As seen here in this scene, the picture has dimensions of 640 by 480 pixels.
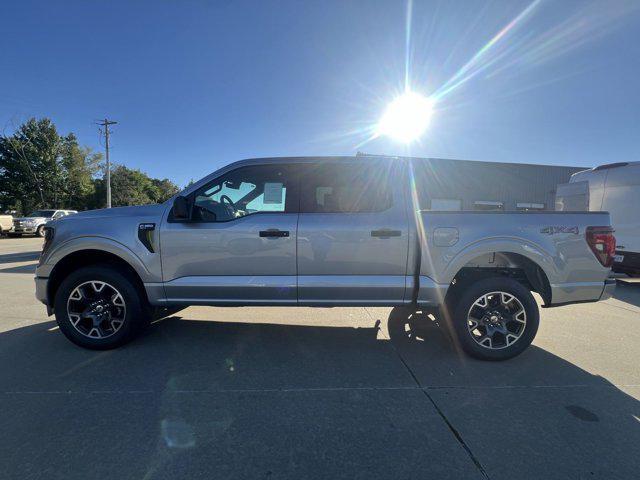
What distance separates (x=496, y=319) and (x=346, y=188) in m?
2.06

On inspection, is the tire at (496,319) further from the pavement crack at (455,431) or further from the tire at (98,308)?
the tire at (98,308)

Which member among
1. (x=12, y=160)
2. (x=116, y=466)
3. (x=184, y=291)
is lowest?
(x=116, y=466)

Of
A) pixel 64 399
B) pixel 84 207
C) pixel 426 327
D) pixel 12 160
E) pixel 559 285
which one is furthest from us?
pixel 84 207

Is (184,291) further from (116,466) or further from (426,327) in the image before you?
(426,327)

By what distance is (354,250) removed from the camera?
3.40m

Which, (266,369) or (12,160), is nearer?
(266,369)

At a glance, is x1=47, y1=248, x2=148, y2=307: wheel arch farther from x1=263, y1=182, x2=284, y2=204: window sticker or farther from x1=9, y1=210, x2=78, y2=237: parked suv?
x1=9, y1=210, x2=78, y2=237: parked suv

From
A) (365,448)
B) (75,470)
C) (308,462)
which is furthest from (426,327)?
(75,470)

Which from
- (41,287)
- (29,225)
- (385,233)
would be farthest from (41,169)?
(385,233)

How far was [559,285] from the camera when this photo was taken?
11.3 feet

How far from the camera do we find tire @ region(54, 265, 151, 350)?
138 inches

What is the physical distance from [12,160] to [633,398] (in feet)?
172

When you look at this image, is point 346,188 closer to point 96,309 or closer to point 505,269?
point 505,269

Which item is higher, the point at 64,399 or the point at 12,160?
the point at 12,160
